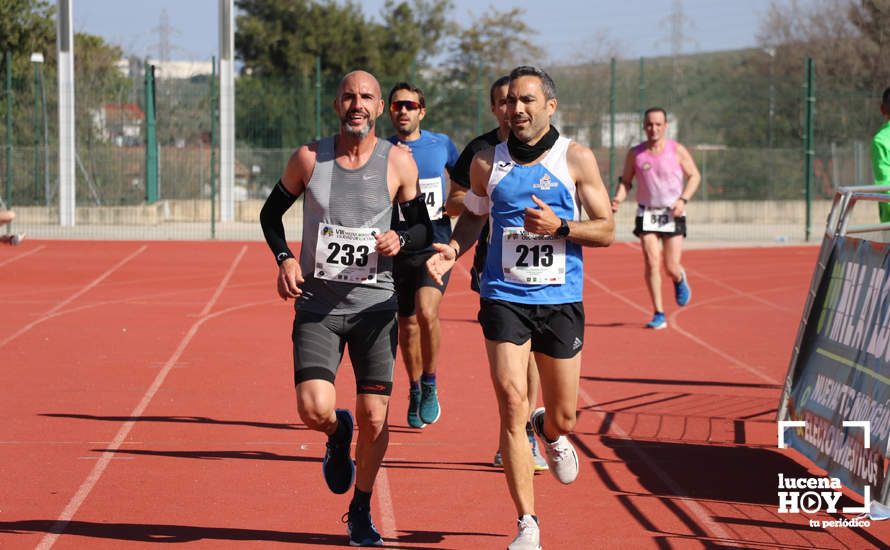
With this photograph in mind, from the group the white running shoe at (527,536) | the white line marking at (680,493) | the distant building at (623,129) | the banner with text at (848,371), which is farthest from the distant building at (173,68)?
the white running shoe at (527,536)

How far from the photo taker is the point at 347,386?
10.4 metres

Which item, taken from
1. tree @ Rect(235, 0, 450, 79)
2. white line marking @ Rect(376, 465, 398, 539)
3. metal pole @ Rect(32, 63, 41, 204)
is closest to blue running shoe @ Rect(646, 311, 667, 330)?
white line marking @ Rect(376, 465, 398, 539)

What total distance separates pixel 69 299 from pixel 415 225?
36.9ft

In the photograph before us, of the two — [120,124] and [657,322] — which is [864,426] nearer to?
[657,322]

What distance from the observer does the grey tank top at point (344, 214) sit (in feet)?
20.1

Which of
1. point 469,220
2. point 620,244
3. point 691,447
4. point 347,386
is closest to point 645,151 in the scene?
point 347,386

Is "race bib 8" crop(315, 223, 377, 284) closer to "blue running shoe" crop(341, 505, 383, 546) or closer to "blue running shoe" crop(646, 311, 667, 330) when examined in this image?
"blue running shoe" crop(341, 505, 383, 546)

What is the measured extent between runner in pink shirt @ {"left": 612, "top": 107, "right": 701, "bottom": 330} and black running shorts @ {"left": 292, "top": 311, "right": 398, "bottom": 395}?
7.73 metres

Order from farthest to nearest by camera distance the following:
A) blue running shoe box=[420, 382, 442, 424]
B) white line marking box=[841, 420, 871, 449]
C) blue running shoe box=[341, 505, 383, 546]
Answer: blue running shoe box=[420, 382, 442, 424], white line marking box=[841, 420, 871, 449], blue running shoe box=[341, 505, 383, 546]

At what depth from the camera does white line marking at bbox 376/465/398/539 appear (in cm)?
636

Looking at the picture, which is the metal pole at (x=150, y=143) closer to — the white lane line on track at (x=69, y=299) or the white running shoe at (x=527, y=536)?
Answer: the white lane line on track at (x=69, y=299)

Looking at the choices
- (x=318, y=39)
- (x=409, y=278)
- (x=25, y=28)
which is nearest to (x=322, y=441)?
(x=409, y=278)

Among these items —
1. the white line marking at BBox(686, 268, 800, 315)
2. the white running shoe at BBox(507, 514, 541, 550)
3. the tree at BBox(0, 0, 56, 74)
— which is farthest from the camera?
the tree at BBox(0, 0, 56, 74)

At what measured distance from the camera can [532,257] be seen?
20.2ft
